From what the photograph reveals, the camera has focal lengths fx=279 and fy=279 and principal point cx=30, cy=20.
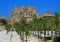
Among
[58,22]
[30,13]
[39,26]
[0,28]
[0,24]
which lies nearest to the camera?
[58,22]

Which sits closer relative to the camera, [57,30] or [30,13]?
[57,30]

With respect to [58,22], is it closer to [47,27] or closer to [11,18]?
[47,27]

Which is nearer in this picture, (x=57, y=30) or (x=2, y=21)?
(x=57, y=30)

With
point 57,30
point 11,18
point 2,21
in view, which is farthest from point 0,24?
point 57,30

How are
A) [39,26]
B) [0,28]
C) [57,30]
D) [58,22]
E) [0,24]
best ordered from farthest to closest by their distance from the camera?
[0,24]
[0,28]
[39,26]
[57,30]
[58,22]

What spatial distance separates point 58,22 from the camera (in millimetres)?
51719

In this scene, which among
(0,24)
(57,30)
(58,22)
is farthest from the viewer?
(0,24)

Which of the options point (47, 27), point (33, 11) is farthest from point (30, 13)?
point (47, 27)

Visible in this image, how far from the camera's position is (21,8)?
187 meters

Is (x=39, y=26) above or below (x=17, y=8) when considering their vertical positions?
below

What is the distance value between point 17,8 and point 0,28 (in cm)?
4953

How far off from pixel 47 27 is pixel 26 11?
374 ft

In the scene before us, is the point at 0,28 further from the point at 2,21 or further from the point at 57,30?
the point at 57,30

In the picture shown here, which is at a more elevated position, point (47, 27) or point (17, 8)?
point (17, 8)
